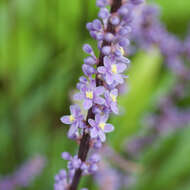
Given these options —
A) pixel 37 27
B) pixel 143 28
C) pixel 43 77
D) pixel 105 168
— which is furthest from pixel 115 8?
pixel 37 27

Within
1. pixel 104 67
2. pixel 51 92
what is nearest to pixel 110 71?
pixel 104 67

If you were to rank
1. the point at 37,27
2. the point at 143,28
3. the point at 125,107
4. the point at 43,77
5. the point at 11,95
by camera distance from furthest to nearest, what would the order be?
the point at 37,27 < the point at 43,77 < the point at 125,107 < the point at 11,95 < the point at 143,28

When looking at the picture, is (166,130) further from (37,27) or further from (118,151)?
(37,27)

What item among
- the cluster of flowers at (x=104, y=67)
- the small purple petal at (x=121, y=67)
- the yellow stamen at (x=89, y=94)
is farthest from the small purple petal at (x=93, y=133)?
the small purple petal at (x=121, y=67)

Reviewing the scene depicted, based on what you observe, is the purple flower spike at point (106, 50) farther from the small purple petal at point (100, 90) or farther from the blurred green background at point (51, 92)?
the blurred green background at point (51, 92)

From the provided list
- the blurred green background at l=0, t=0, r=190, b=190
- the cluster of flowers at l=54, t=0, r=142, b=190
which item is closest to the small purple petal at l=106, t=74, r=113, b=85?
the cluster of flowers at l=54, t=0, r=142, b=190

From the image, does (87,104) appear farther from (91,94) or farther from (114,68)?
(114,68)

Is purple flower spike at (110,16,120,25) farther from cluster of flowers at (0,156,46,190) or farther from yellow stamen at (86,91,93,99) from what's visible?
cluster of flowers at (0,156,46,190)
